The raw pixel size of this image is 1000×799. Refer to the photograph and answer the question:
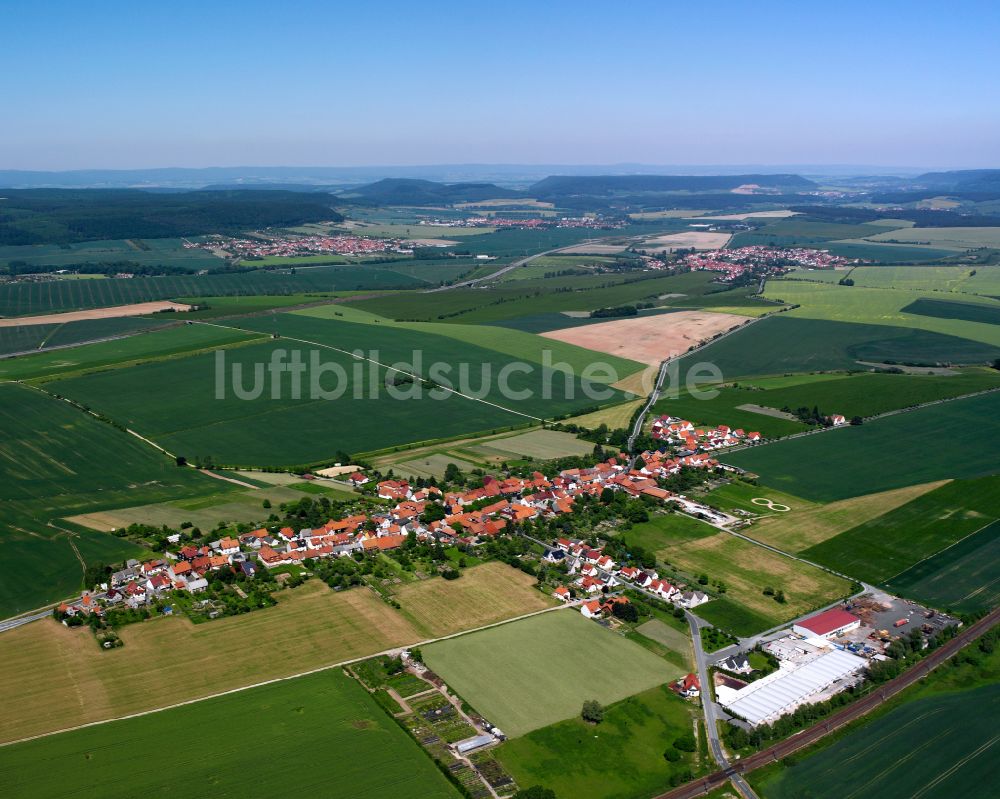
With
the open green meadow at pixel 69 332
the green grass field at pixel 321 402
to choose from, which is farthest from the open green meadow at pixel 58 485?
the open green meadow at pixel 69 332

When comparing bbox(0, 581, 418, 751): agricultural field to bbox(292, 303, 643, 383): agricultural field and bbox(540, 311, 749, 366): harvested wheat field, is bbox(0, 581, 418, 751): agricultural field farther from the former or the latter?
bbox(540, 311, 749, 366): harvested wheat field

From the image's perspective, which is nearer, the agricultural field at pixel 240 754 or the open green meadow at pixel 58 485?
the agricultural field at pixel 240 754

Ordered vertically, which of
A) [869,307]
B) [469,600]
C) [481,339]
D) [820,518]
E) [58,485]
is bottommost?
[469,600]

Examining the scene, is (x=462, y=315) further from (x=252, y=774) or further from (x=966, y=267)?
(x=966, y=267)

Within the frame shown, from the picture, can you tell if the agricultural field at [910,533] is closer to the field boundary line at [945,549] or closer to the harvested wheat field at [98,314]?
the field boundary line at [945,549]

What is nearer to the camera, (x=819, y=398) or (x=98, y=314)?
(x=819, y=398)

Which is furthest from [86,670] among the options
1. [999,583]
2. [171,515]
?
[999,583]

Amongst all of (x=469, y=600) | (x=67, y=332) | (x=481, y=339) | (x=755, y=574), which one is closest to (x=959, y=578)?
(x=755, y=574)

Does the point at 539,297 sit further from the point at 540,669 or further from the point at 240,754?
the point at 240,754
